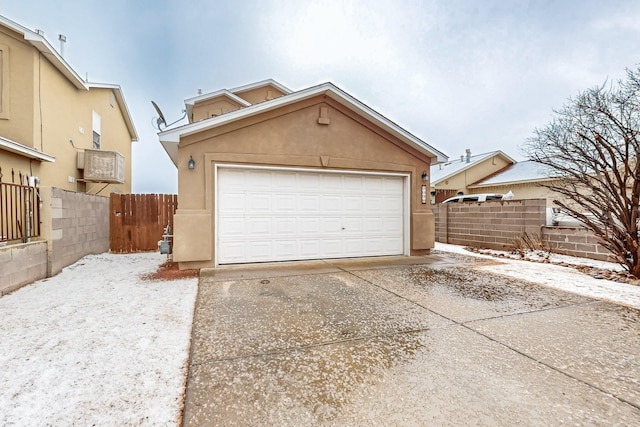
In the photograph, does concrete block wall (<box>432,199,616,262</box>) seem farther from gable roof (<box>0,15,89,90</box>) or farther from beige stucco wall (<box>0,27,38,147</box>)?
gable roof (<box>0,15,89,90</box>)

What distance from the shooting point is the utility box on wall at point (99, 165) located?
9.95m

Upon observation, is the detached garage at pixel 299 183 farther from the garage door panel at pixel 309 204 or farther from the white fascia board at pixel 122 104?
the white fascia board at pixel 122 104

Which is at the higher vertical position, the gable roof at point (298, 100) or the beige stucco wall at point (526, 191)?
the gable roof at point (298, 100)

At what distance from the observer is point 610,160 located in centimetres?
580

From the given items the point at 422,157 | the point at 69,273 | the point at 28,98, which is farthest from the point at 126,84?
the point at 422,157

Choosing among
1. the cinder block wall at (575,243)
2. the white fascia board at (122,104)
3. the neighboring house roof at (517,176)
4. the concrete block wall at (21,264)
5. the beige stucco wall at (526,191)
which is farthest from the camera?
the neighboring house roof at (517,176)

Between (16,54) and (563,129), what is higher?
(16,54)

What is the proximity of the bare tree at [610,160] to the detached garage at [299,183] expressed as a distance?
10.0 ft

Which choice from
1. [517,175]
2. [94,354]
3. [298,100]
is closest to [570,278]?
[298,100]

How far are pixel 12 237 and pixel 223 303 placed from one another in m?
3.96

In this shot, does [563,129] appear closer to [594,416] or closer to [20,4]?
[594,416]

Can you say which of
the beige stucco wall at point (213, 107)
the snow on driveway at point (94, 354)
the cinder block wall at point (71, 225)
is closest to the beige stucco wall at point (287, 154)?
the snow on driveway at point (94, 354)

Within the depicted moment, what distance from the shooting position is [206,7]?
44.0 feet

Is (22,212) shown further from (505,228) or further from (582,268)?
(505,228)
